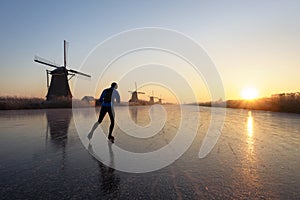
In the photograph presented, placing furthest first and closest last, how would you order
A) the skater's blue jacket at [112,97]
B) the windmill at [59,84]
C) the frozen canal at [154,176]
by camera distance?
the windmill at [59,84], the skater's blue jacket at [112,97], the frozen canal at [154,176]

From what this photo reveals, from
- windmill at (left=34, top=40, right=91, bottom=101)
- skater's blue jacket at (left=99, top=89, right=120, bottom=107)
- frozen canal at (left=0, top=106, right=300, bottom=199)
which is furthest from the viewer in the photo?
windmill at (left=34, top=40, right=91, bottom=101)

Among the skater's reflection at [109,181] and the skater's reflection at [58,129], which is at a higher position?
the skater's reflection at [58,129]

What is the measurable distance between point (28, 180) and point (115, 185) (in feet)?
4.97

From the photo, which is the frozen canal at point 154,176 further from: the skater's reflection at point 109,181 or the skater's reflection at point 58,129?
the skater's reflection at point 58,129

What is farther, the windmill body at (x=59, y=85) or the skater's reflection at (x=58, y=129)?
the windmill body at (x=59, y=85)

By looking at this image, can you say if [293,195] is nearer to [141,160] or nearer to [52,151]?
[141,160]

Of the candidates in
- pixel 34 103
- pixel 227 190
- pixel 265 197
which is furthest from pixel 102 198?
pixel 34 103

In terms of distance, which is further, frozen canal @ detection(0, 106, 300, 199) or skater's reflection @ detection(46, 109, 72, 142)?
skater's reflection @ detection(46, 109, 72, 142)

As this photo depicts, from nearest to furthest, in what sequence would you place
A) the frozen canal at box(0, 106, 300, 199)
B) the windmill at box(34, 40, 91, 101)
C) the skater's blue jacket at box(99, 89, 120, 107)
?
the frozen canal at box(0, 106, 300, 199) < the skater's blue jacket at box(99, 89, 120, 107) < the windmill at box(34, 40, 91, 101)

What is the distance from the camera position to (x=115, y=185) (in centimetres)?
325

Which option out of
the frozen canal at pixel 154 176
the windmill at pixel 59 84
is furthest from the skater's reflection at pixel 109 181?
the windmill at pixel 59 84

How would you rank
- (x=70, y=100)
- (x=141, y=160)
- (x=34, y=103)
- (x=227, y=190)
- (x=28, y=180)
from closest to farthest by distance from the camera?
(x=227, y=190)
(x=28, y=180)
(x=141, y=160)
(x=34, y=103)
(x=70, y=100)

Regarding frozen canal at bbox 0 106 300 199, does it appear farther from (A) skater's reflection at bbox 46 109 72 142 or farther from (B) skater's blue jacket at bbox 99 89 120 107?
(B) skater's blue jacket at bbox 99 89 120 107

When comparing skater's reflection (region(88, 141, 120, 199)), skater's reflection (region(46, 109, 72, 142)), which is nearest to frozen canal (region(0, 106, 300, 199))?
skater's reflection (region(88, 141, 120, 199))
